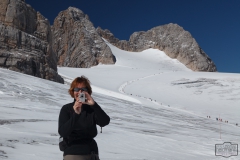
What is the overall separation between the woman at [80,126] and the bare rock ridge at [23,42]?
28.0 m

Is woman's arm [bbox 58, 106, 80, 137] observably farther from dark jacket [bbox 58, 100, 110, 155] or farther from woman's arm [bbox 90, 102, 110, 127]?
woman's arm [bbox 90, 102, 110, 127]

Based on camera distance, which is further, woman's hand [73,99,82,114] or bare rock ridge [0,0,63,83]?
bare rock ridge [0,0,63,83]

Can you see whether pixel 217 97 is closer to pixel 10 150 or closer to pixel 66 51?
pixel 10 150

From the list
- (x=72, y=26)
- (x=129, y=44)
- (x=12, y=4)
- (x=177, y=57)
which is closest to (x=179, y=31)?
(x=177, y=57)

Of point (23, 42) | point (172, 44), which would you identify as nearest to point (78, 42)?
point (172, 44)

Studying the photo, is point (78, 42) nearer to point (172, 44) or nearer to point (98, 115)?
point (172, 44)

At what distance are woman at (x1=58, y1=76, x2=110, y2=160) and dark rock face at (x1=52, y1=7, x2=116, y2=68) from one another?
79.0 m

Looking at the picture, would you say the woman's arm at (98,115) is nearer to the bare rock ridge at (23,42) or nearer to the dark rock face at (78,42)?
the bare rock ridge at (23,42)

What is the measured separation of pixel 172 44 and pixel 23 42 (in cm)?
8458

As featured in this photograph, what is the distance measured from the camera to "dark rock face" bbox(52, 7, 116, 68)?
8456cm

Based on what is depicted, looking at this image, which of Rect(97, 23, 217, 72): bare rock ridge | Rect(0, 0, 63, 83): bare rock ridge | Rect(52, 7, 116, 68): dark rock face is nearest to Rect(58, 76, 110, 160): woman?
Rect(0, 0, 63, 83): bare rock ridge

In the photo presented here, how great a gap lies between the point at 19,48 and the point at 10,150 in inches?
1102

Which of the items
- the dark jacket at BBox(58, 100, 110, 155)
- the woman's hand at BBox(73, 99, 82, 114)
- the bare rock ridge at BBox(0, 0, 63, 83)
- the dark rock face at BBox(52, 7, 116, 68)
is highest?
the dark rock face at BBox(52, 7, 116, 68)

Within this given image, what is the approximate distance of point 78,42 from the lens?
90312 millimetres
